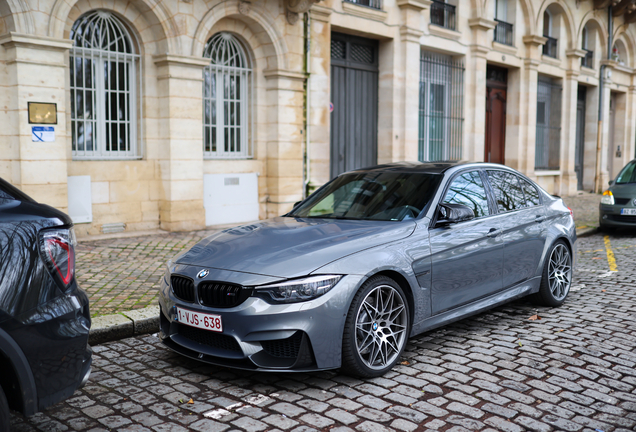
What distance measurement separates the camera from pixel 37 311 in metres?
2.93

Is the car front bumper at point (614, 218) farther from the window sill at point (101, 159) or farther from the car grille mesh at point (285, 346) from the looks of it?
the car grille mesh at point (285, 346)

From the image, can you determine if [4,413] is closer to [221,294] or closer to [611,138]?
[221,294]

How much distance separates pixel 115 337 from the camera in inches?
215

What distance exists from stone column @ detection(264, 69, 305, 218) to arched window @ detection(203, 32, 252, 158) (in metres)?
0.47

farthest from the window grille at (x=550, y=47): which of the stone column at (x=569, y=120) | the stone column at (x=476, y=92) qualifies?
the stone column at (x=476, y=92)

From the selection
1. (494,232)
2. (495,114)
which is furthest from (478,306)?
(495,114)

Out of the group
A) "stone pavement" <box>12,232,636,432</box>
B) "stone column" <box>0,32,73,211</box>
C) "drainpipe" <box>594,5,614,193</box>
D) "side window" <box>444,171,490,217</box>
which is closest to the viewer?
"stone pavement" <box>12,232,636,432</box>

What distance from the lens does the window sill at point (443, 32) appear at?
16172 mm

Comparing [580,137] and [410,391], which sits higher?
[580,137]

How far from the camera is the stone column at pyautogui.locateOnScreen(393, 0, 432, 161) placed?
1523 cm

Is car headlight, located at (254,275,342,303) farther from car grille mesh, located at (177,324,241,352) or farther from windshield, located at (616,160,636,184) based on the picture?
windshield, located at (616,160,636,184)

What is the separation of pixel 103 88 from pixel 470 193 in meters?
7.46

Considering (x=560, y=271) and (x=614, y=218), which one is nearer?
(x=560, y=271)

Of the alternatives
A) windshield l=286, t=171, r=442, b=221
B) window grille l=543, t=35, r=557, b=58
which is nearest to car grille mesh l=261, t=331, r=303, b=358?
windshield l=286, t=171, r=442, b=221
